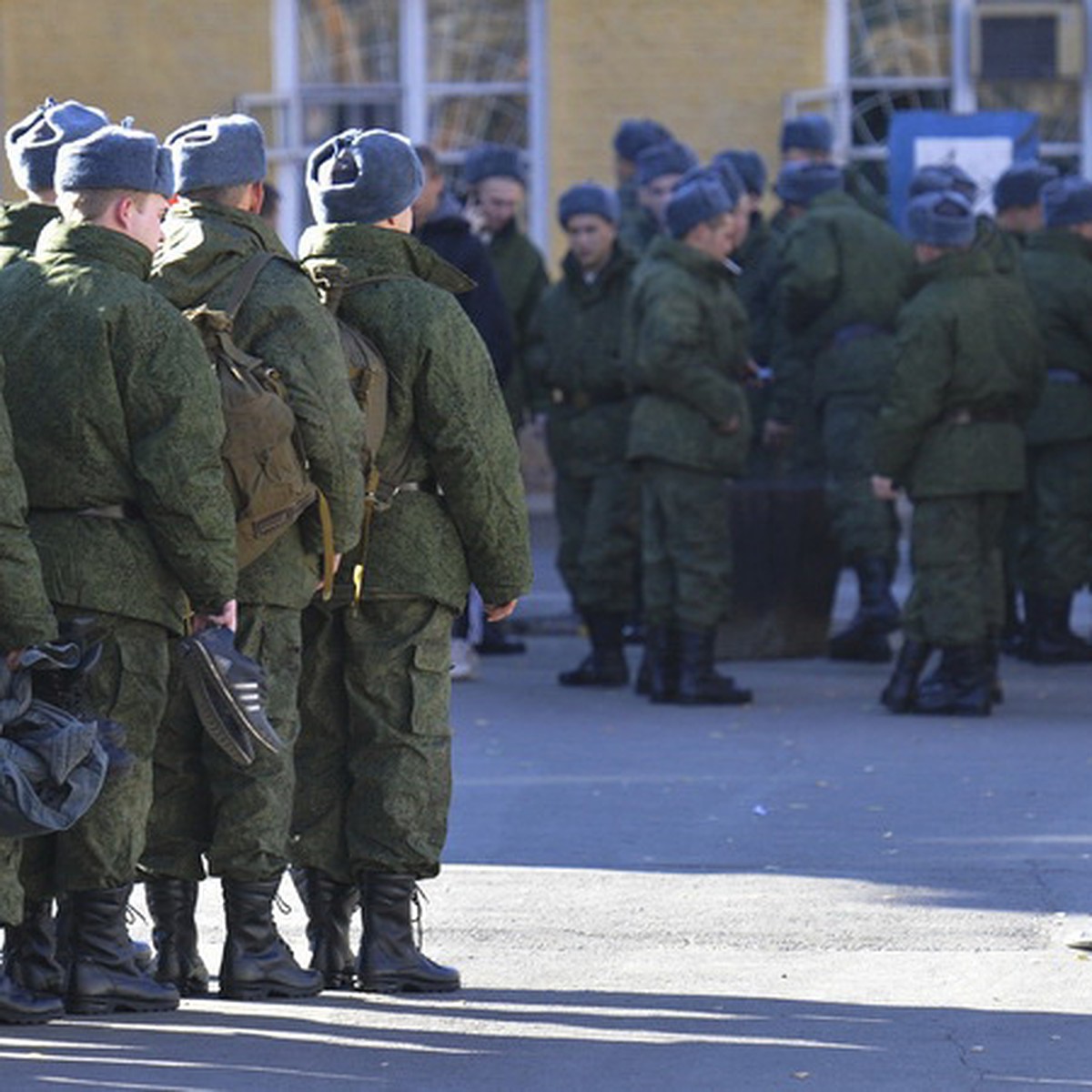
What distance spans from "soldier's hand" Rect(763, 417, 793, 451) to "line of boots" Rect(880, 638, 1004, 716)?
2.37 metres

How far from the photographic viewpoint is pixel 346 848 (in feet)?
25.3

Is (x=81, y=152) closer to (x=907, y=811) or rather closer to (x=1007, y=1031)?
(x=1007, y=1031)

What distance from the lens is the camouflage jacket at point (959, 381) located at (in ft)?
39.6

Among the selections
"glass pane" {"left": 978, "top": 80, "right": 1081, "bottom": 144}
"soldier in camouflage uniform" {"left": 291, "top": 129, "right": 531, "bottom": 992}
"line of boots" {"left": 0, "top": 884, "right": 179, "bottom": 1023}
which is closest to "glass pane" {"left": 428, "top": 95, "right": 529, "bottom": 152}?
"glass pane" {"left": 978, "top": 80, "right": 1081, "bottom": 144}

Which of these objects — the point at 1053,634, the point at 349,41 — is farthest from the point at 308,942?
the point at 349,41

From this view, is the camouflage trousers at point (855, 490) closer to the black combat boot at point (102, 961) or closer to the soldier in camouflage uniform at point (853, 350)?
the soldier in camouflage uniform at point (853, 350)

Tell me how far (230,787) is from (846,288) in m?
7.29

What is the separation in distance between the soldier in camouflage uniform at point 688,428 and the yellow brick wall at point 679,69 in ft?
24.0

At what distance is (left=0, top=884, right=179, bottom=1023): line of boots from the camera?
7.19 meters

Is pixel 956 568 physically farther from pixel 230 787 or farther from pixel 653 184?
pixel 230 787

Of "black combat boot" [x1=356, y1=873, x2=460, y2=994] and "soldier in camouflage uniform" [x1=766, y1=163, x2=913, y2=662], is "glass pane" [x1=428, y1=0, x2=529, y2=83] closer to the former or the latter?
"soldier in camouflage uniform" [x1=766, y1=163, x2=913, y2=662]

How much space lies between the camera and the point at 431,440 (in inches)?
304

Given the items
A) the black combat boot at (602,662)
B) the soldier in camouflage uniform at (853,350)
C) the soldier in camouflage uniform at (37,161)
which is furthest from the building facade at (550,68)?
the soldier in camouflage uniform at (37,161)

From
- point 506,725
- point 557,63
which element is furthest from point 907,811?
point 557,63
